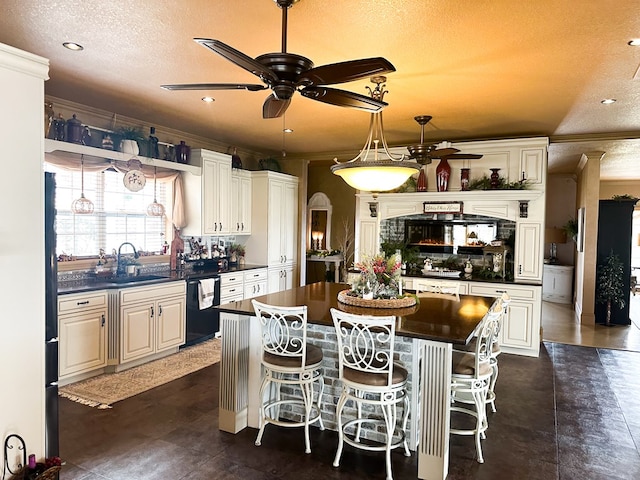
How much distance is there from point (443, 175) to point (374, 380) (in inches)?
150

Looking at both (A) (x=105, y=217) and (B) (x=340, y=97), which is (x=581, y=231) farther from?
(A) (x=105, y=217)

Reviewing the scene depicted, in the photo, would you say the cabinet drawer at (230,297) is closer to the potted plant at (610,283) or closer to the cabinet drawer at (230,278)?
the cabinet drawer at (230,278)

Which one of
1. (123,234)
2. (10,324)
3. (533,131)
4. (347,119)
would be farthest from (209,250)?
(533,131)

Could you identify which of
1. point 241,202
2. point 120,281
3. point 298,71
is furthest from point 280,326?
point 241,202

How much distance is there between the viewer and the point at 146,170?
5.30m

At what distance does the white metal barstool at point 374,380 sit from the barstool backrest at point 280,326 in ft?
0.82

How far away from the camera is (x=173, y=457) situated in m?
2.86

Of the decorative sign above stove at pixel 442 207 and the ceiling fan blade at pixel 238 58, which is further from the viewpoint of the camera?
the decorative sign above stove at pixel 442 207

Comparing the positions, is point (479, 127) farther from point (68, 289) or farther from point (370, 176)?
point (68, 289)

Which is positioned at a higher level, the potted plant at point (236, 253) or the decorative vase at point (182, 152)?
the decorative vase at point (182, 152)

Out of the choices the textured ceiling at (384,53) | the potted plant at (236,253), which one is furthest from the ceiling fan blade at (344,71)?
the potted plant at (236,253)

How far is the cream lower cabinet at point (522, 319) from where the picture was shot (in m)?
5.25

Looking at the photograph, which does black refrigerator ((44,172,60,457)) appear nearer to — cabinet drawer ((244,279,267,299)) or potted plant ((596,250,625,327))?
cabinet drawer ((244,279,267,299))

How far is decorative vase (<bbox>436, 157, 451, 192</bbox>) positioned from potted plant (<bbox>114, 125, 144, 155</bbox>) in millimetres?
3757
